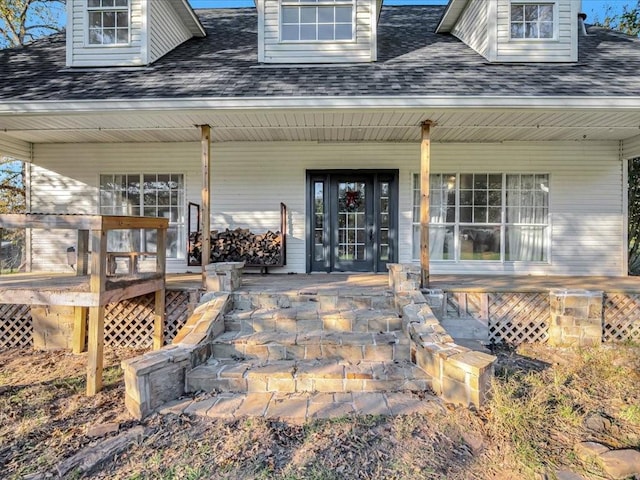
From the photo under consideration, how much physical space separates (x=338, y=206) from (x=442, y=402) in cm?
441

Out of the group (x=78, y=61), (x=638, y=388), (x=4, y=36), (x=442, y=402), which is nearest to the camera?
(x=442, y=402)

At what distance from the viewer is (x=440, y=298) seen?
15.5 ft

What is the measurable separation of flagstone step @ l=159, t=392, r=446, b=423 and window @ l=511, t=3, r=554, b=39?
20.7 feet

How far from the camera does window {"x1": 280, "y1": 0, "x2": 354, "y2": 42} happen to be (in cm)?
616

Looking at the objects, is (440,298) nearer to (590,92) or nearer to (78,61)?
(590,92)

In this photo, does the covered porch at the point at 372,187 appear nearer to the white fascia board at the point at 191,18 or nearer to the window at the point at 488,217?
the window at the point at 488,217

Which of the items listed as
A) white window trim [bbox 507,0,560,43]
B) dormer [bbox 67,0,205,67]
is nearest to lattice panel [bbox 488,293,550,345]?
white window trim [bbox 507,0,560,43]

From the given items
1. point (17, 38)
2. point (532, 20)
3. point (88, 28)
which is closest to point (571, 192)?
point (532, 20)

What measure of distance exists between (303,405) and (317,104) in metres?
3.54

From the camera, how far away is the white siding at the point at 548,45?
6000 millimetres

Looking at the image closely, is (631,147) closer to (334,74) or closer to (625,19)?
(334,74)

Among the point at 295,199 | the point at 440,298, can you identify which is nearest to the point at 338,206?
the point at 295,199

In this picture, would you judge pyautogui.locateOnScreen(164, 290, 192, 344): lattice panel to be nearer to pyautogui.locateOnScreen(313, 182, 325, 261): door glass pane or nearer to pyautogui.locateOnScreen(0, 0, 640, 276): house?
pyautogui.locateOnScreen(0, 0, 640, 276): house

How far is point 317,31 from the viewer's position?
6.18 metres
